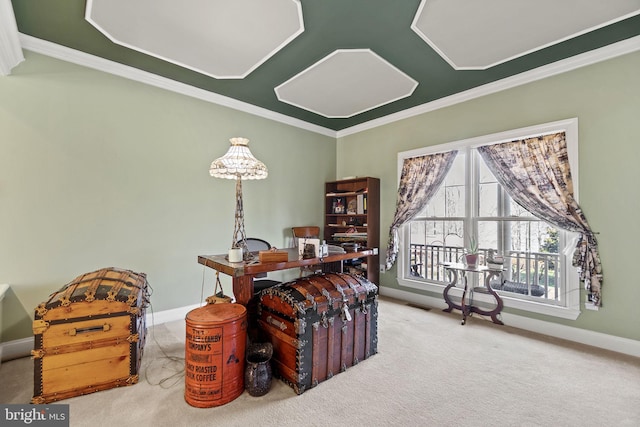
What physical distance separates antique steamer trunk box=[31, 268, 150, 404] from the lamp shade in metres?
1.17

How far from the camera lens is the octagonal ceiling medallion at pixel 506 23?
205cm

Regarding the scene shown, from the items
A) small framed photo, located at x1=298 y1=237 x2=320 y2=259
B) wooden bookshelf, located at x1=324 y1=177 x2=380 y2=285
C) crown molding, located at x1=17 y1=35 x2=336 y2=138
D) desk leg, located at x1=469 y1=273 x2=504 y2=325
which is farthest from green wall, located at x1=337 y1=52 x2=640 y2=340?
crown molding, located at x1=17 y1=35 x2=336 y2=138

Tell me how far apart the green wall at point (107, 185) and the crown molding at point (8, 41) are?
74 millimetres

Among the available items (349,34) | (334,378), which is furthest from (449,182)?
(334,378)

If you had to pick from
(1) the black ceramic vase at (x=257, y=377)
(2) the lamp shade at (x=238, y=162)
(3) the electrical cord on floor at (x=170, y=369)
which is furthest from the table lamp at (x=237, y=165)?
(3) the electrical cord on floor at (x=170, y=369)

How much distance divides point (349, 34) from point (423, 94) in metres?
1.60

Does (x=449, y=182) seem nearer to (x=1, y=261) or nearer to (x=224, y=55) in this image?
(x=224, y=55)

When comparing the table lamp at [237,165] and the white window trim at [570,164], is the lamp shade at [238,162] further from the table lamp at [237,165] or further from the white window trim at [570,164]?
the white window trim at [570,164]

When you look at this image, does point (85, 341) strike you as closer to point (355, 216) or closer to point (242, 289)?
point (242, 289)

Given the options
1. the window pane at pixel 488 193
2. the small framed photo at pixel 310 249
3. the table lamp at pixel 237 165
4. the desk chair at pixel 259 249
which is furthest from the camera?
the window pane at pixel 488 193

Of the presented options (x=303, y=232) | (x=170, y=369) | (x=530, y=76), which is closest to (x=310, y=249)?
(x=170, y=369)

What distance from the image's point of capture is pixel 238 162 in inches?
83.8

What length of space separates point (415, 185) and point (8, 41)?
4.42 metres

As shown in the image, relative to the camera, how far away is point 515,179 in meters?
3.11
